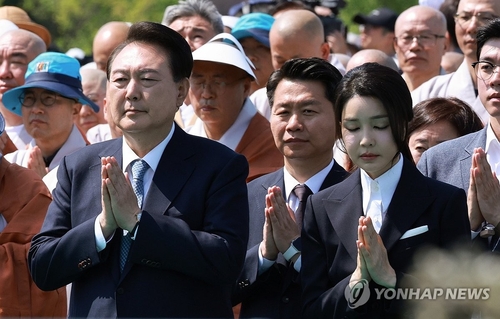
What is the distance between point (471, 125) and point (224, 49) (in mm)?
1688

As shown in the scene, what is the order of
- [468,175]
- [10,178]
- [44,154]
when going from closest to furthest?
[468,175]
[10,178]
[44,154]

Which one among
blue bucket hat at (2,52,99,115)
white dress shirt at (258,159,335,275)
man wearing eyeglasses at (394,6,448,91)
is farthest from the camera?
man wearing eyeglasses at (394,6,448,91)

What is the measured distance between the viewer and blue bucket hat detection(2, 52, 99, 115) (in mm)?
7527

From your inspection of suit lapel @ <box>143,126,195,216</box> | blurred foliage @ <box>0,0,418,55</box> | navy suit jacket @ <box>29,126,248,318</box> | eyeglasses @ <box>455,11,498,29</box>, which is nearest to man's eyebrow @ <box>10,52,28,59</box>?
eyeglasses @ <box>455,11,498,29</box>

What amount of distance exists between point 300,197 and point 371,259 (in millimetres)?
1137

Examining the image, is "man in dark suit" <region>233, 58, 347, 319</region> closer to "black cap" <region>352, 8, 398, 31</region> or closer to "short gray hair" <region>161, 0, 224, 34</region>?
"short gray hair" <region>161, 0, 224, 34</region>

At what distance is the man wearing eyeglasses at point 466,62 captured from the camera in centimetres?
759

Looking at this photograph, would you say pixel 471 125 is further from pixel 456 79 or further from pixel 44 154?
pixel 44 154

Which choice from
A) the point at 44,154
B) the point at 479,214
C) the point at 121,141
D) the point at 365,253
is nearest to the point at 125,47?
the point at 121,141

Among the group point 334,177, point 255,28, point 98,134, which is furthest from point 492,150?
point 98,134

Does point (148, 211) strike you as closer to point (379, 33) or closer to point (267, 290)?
point (267, 290)

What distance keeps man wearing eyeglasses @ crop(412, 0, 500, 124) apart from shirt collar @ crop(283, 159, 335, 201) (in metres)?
2.24

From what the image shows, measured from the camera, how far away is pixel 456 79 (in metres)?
7.70

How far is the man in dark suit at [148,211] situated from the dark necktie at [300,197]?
2.09ft
